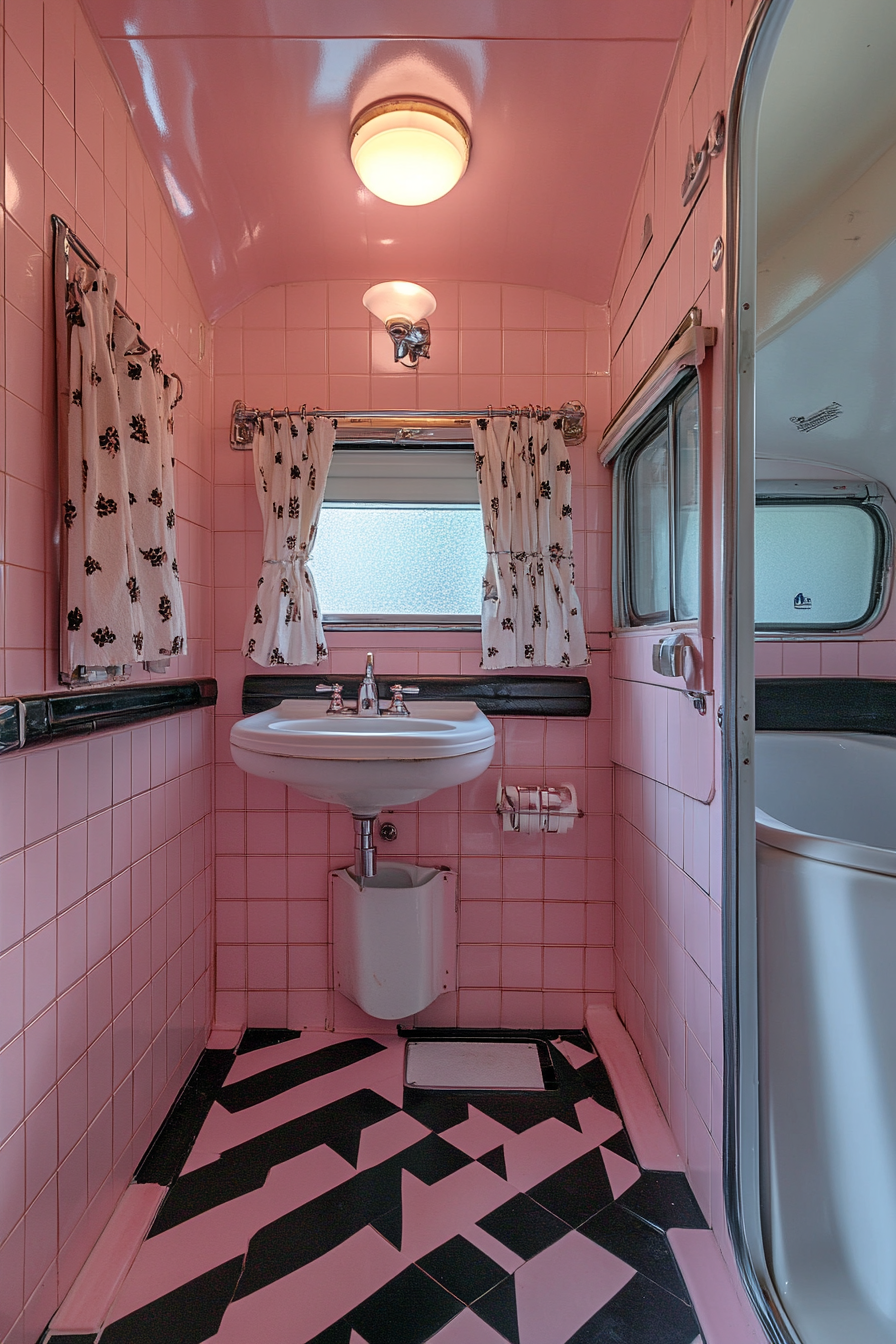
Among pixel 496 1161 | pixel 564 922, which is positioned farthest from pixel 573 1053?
pixel 496 1161

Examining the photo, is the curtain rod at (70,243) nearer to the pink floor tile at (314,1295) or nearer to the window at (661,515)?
the window at (661,515)

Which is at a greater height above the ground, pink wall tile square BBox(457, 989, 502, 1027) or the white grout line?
pink wall tile square BBox(457, 989, 502, 1027)

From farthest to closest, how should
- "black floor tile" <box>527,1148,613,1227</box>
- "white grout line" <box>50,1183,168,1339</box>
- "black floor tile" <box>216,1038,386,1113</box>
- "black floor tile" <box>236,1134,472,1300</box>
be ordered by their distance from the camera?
1. "black floor tile" <box>216,1038,386,1113</box>
2. "black floor tile" <box>527,1148,613,1227</box>
3. "black floor tile" <box>236,1134,472,1300</box>
4. "white grout line" <box>50,1183,168,1339</box>

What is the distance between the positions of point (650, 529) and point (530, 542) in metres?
0.34

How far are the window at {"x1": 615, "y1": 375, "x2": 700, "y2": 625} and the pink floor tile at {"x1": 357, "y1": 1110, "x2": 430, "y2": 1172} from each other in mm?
1302

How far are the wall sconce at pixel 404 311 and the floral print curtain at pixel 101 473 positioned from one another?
647 millimetres

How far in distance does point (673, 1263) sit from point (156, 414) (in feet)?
6.02

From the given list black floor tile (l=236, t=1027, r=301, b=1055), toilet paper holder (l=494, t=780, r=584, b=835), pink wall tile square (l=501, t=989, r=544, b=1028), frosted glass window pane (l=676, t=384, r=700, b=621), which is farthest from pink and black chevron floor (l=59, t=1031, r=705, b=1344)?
frosted glass window pane (l=676, t=384, r=700, b=621)

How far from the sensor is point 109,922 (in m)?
1.30

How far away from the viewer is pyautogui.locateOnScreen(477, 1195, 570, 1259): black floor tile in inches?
47.8

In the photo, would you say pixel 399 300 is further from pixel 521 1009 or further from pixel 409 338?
pixel 521 1009

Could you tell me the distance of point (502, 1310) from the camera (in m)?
1.09

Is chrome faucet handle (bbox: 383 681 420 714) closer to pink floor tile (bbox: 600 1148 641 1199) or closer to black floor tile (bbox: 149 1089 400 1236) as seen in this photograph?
black floor tile (bbox: 149 1089 400 1236)

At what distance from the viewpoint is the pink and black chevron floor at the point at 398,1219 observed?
1.07 metres
